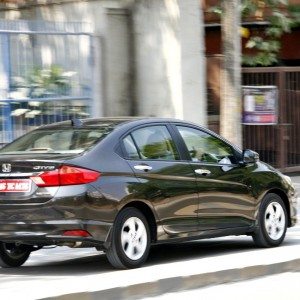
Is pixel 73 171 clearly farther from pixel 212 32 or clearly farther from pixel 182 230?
pixel 212 32

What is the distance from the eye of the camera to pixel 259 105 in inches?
733

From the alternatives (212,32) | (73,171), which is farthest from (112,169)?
(212,32)

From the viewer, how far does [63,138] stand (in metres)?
9.92

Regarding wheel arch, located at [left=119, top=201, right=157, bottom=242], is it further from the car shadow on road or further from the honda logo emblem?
the honda logo emblem

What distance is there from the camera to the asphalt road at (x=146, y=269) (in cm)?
815

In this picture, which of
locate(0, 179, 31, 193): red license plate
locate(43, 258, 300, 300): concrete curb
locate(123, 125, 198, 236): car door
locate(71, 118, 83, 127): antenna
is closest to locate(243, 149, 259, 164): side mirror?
locate(123, 125, 198, 236): car door

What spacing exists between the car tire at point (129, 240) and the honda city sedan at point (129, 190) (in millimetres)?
10

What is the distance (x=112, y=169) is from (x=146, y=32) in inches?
337

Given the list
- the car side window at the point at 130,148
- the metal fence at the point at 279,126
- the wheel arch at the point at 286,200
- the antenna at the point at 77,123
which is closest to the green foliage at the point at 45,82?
the metal fence at the point at 279,126

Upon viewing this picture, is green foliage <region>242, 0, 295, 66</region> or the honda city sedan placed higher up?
green foliage <region>242, 0, 295, 66</region>

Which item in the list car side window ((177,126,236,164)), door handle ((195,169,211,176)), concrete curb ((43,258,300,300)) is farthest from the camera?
car side window ((177,126,236,164))

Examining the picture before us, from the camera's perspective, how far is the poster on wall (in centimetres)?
1842

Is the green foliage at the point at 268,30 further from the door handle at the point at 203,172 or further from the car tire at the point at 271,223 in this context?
the door handle at the point at 203,172

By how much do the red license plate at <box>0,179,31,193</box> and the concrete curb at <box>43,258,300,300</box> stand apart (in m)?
1.58
